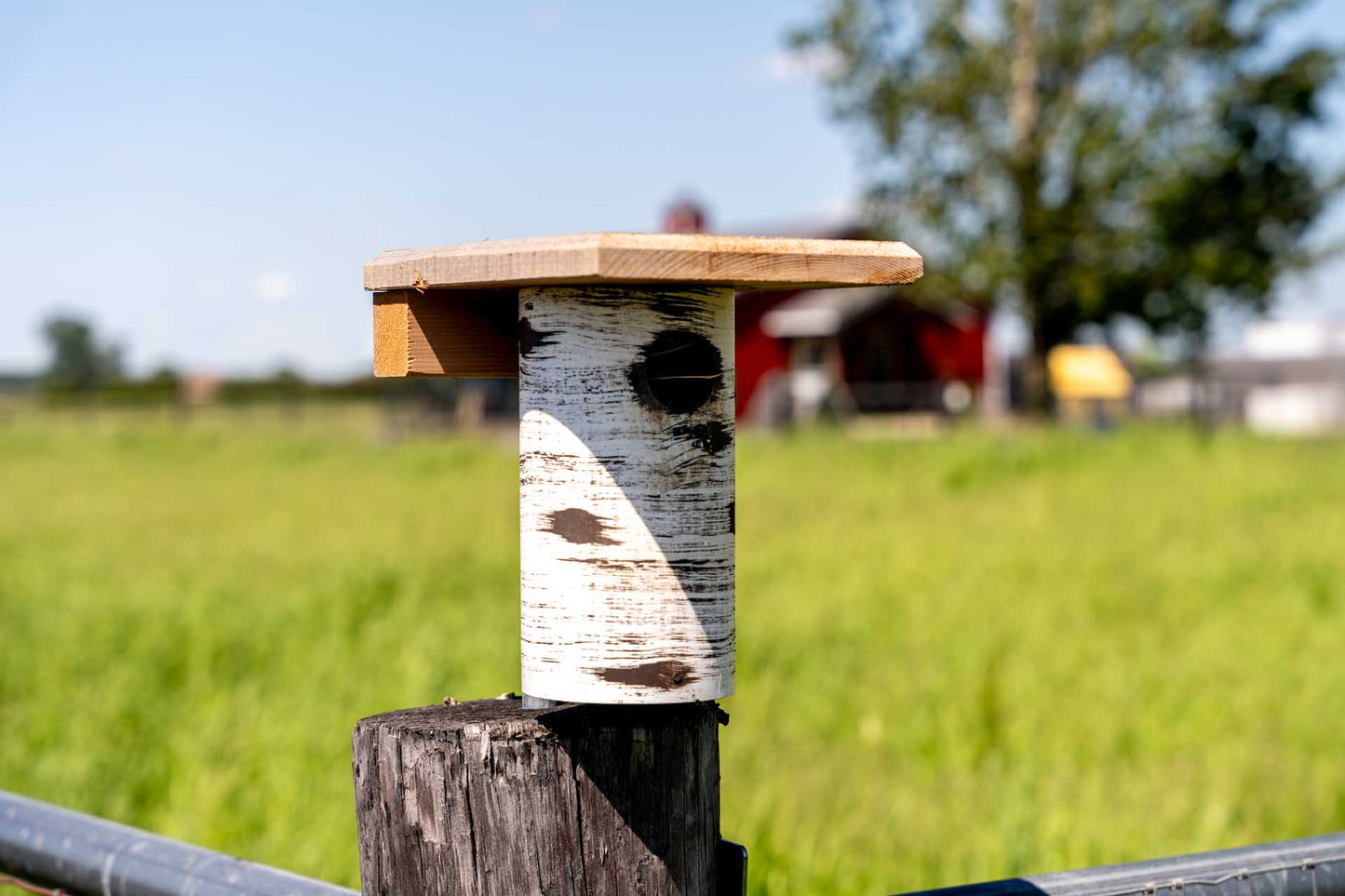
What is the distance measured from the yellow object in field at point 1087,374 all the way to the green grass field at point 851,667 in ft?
72.3

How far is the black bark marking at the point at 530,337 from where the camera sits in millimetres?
1635

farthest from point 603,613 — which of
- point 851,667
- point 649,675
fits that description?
point 851,667

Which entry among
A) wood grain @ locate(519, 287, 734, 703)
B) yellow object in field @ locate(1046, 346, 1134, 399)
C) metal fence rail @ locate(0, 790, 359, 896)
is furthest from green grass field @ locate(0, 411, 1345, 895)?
yellow object in field @ locate(1046, 346, 1134, 399)

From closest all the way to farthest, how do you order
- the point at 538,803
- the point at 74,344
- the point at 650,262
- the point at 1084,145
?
Answer: the point at 650,262 → the point at 538,803 → the point at 1084,145 → the point at 74,344

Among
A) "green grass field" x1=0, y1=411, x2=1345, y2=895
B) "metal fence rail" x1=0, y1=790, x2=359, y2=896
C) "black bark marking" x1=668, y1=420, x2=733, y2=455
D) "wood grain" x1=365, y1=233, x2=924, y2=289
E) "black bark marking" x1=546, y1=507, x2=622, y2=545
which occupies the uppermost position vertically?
"wood grain" x1=365, y1=233, x2=924, y2=289

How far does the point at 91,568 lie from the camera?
9.07 metres

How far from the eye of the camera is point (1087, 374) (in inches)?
1383

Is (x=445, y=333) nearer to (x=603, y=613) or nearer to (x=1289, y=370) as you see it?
(x=603, y=613)

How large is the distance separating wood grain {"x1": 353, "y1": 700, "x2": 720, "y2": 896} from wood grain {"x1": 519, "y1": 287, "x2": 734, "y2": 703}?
0.06 m

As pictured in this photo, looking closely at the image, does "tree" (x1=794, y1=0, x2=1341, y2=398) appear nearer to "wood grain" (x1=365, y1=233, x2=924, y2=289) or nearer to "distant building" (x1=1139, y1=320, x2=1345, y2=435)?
"distant building" (x1=1139, y1=320, x2=1345, y2=435)

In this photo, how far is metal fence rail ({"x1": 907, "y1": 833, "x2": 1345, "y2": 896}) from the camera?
5.58ft

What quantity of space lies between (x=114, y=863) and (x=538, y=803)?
29.8 inches

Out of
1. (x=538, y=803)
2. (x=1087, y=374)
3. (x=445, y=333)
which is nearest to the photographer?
(x=538, y=803)

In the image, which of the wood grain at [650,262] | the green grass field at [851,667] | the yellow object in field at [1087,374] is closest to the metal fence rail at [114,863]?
the wood grain at [650,262]
